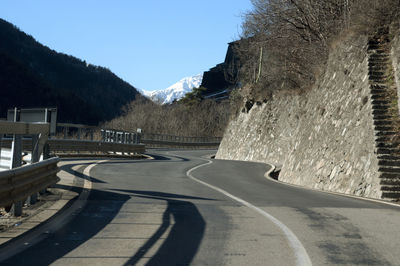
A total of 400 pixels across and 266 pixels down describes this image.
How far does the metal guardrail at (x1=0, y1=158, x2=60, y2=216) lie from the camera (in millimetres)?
7023

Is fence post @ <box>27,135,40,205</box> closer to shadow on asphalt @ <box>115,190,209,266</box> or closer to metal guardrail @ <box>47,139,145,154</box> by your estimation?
shadow on asphalt @ <box>115,190,209,266</box>

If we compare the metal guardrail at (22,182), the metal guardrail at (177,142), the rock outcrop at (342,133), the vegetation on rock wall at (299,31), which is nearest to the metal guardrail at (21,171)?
the metal guardrail at (22,182)

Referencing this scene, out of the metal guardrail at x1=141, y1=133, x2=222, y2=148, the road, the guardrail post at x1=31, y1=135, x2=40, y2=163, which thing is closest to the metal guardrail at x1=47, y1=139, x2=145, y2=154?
the road

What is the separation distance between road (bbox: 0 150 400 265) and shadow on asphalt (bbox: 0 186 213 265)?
0.04 ft

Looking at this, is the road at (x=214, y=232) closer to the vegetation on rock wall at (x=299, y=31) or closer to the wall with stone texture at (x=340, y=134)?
the wall with stone texture at (x=340, y=134)

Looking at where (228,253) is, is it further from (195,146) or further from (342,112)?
(195,146)

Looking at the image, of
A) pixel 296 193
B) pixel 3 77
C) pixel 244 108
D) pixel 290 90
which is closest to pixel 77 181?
pixel 296 193

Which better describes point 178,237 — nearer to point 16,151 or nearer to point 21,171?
point 21,171

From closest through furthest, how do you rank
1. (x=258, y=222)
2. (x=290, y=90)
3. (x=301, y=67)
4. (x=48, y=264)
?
(x=48, y=264) < (x=258, y=222) < (x=301, y=67) < (x=290, y=90)

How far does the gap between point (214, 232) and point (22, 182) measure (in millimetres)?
3036

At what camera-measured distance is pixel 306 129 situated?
22.0 metres

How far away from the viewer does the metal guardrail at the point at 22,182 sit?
7023 mm

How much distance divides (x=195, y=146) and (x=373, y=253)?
69324 millimetres

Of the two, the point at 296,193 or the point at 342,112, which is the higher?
the point at 342,112
